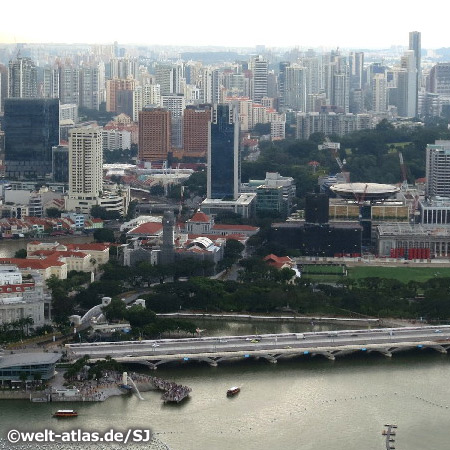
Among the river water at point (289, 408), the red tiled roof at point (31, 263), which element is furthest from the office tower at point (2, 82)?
the river water at point (289, 408)

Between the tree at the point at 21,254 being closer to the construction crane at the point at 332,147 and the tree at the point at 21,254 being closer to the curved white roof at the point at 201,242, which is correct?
the curved white roof at the point at 201,242

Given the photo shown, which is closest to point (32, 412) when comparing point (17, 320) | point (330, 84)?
point (17, 320)

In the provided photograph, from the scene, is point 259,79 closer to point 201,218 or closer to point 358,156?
point 358,156

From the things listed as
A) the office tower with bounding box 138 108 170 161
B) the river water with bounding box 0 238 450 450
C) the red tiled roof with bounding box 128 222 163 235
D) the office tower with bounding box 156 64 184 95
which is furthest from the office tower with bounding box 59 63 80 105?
the river water with bounding box 0 238 450 450

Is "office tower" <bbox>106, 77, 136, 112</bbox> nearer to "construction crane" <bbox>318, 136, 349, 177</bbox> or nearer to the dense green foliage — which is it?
→ the dense green foliage

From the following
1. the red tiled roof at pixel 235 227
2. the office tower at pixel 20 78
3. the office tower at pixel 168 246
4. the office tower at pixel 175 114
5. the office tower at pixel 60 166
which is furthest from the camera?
the office tower at pixel 20 78

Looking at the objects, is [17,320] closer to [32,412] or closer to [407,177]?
[32,412]

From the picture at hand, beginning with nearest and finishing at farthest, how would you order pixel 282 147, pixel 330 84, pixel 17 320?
1. pixel 17 320
2. pixel 282 147
3. pixel 330 84
